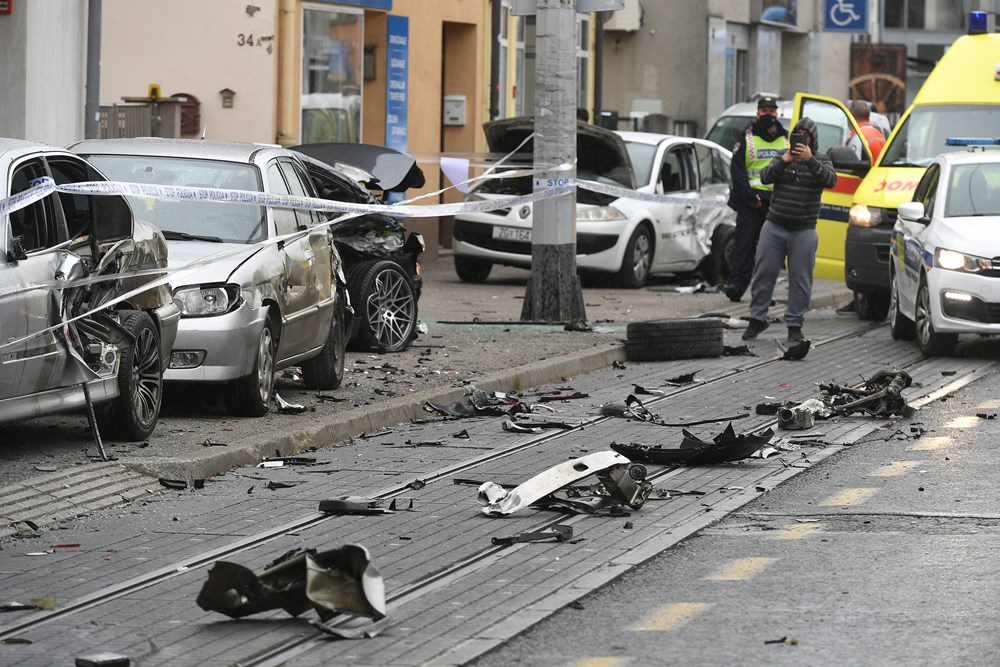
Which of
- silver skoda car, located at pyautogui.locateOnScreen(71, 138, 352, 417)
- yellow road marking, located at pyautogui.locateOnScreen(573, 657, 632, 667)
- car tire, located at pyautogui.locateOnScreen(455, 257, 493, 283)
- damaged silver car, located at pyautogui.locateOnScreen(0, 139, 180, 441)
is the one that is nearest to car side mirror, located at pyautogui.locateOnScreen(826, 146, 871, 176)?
car tire, located at pyautogui.locateOnScreen(455, 257, 493, 283)

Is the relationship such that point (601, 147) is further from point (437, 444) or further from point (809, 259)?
point (437, 444)

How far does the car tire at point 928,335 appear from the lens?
15.3 meters

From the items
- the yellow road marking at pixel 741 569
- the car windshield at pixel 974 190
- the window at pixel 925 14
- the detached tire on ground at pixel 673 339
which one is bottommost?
the yellow road marking at pixel 741 569

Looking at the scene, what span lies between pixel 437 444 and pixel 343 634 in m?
4.54

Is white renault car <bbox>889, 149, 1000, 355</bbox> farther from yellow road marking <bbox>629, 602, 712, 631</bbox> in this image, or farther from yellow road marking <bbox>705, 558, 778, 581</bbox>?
yellow road marking <bbox>629, 602, 712, 631</bbox>

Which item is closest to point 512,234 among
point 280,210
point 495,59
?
point 495,59

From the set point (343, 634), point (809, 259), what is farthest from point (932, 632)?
point (809, 259)

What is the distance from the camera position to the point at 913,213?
616 inches

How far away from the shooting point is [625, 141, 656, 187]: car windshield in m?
22.6

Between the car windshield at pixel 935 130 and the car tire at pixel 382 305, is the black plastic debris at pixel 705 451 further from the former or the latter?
the car windshield at pixel 935 130

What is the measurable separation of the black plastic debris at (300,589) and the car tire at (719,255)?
16.9 m

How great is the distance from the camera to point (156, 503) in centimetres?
891

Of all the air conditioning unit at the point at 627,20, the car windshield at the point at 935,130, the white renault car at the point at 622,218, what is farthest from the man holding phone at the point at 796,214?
the air conditioning unit at the point at 627,20

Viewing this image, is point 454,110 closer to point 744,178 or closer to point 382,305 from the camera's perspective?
point 744,178
